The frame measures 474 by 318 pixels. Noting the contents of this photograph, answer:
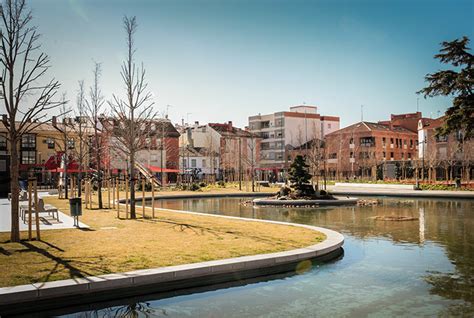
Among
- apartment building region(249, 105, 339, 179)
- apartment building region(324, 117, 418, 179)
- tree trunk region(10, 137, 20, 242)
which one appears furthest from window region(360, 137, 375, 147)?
tree trunk region(10, 137, 20, 242)

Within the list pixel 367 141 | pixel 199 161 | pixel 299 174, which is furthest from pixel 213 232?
pixel 367 141

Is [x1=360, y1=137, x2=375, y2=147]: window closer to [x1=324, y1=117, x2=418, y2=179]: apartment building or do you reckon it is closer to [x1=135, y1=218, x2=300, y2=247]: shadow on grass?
[x1=324, y1=117, x2=418, y2=179]: apartment building

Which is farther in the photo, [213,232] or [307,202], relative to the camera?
[307,202]

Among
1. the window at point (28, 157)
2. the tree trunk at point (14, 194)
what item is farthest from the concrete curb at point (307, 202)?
the window at point (28, 157)

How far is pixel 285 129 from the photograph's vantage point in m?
99.4

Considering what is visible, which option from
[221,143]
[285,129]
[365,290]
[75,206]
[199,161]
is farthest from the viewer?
[285,129]

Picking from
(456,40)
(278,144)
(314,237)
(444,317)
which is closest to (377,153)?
(278,144)

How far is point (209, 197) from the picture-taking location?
39906mm

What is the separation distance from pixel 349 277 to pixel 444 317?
9.09 ft

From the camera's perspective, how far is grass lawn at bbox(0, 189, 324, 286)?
31.9 feet

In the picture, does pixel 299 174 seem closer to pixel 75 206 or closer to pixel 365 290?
pixel 75 206

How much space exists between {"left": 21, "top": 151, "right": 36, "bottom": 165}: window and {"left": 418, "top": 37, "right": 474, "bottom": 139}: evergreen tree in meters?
60.1

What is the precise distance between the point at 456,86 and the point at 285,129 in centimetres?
6609

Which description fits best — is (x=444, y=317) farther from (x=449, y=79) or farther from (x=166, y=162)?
(x=166, y=162)
